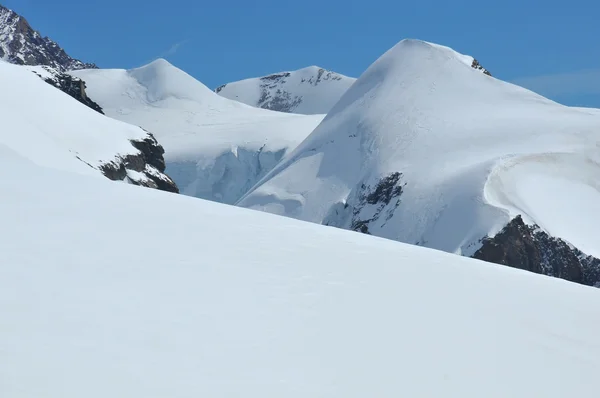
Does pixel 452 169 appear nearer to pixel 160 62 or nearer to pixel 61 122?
pixel 61 122

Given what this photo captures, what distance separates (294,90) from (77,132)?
14929 cm

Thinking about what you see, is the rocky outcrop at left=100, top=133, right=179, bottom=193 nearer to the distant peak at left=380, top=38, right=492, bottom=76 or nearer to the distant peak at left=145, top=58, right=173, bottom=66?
the distant peak at left=380, top=38, right=492, bottom=76

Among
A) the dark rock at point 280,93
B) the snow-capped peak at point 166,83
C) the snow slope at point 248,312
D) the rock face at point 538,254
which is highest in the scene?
the dark rock at point 280,93

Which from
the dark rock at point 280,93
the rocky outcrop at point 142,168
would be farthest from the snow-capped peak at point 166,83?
the rocky outcrop at point 142,168

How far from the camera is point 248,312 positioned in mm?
8633

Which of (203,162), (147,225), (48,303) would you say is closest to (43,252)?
(48,303)

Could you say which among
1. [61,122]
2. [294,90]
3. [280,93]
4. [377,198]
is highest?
[294,90]

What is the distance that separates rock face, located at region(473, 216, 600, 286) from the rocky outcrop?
65.2 ft

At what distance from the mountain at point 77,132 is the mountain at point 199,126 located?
3534cm

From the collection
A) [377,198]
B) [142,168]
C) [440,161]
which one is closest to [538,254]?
[440,161]

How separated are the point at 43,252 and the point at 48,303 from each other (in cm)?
176

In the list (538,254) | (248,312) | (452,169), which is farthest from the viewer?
(452,169)

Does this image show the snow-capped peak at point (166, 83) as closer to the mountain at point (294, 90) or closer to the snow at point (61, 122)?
the mountain at point (294, 90)

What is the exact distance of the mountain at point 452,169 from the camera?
47.0m
